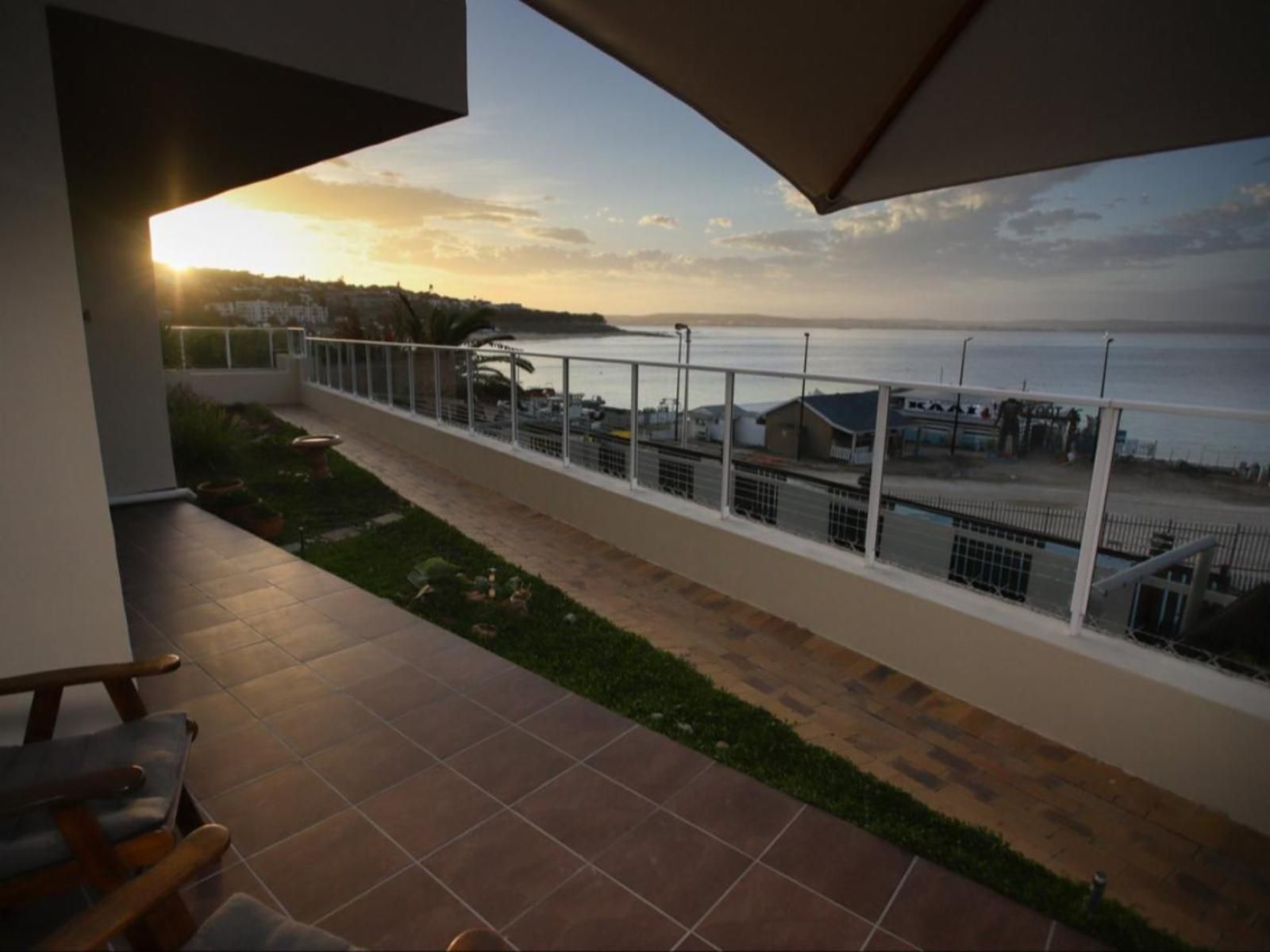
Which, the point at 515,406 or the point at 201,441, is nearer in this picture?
the point at 515,406

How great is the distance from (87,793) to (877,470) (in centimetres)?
327

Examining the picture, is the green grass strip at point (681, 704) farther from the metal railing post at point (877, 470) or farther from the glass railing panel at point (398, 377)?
the glass railing panel at point (398, 377)

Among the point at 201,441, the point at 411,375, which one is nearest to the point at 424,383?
the point at 411,375

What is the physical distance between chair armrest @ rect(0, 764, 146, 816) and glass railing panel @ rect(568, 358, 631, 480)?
396cm

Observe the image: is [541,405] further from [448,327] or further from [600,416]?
[448,327]

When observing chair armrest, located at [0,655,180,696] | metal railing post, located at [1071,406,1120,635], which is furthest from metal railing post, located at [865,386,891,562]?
chair armrest, located at [0,655,180,696]

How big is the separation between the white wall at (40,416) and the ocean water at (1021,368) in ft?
10.2

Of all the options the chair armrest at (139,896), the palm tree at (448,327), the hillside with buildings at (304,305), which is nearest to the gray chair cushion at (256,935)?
the chair armrest at (139,896)

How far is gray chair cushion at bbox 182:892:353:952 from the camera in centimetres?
133

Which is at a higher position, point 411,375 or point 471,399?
point 411,375

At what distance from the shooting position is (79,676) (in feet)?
6.31

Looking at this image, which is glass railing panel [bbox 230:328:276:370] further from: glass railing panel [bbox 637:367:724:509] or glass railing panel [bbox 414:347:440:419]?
glass railing panel [bbox 637:367:724:509]

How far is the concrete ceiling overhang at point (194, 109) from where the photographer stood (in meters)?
2.15

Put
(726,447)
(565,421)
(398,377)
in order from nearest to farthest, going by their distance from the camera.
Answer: (726,447)
(565,421)
(398,377)
